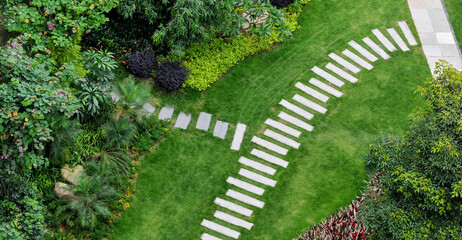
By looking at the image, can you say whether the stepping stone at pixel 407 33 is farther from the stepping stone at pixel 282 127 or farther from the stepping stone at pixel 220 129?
the stepping stone at pixel 220 129

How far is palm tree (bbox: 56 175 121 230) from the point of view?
1554 cm

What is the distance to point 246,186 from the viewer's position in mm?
17422

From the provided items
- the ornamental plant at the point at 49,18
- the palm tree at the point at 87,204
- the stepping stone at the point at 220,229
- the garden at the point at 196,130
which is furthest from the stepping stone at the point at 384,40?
the palm tree at the point at 87,204

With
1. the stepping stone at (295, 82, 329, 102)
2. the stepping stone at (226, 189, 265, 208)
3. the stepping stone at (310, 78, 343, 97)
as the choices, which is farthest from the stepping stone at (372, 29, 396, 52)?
the stepping stone at (226, 189, 265, 208)

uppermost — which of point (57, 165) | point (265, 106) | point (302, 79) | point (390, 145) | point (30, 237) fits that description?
point (302, 79)

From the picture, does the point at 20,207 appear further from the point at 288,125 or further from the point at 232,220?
the point at 288,125

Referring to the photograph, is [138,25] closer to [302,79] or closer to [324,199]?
[302,79]

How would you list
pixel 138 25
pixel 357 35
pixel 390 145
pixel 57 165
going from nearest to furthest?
pixel 390 145, pixel 57 165, pixel 138 25, pixel 357 35

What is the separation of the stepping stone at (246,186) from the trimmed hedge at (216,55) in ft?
12.0

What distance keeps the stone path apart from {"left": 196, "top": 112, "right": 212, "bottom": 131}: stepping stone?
1.12 ft

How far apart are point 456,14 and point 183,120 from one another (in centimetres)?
1300

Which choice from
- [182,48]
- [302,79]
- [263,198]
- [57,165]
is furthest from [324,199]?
[57,165]

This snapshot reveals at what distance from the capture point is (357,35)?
22.1m

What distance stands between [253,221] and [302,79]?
620 centimetres
